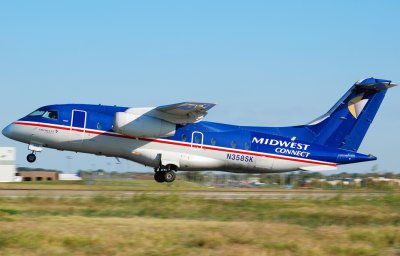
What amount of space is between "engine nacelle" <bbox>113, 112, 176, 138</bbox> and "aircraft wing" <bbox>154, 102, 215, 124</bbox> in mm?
284

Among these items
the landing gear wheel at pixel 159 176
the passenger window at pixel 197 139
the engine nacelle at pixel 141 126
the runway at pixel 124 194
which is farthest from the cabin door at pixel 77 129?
the passenger window at pixel 197 139

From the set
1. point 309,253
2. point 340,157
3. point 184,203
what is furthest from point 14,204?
point 340,157

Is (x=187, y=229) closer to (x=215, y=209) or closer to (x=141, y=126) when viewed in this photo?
(x=215, y=209)

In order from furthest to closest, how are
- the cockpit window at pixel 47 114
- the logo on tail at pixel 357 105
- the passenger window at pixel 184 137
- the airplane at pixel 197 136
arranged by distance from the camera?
the logo on tail at pixel 357 105, the passenger window at pixel 184 137, the cockpit window at pixel 47 114, the airplane at pixel 197 136

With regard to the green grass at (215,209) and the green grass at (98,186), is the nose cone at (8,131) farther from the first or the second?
the green grass at (215,209)

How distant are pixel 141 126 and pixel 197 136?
9.02ft

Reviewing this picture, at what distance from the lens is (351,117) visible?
32.3m

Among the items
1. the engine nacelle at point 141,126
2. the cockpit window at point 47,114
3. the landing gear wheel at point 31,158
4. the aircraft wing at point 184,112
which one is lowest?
the landing gear wheel at point 31,158

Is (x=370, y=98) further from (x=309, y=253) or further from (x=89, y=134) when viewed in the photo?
(x=309, y=253)

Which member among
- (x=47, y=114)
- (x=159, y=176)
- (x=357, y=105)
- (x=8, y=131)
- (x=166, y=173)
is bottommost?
(x=159, y=176)

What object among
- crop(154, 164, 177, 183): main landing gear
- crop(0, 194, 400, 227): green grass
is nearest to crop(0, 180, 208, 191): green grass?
crop(154, 164, 177, 183): main landing gear

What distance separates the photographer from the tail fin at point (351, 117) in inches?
1259

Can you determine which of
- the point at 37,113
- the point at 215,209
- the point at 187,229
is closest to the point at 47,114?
the point at 37,113

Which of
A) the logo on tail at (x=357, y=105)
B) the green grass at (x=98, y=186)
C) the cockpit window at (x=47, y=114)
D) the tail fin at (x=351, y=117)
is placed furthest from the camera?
the green grass at (x=98, y=186)
